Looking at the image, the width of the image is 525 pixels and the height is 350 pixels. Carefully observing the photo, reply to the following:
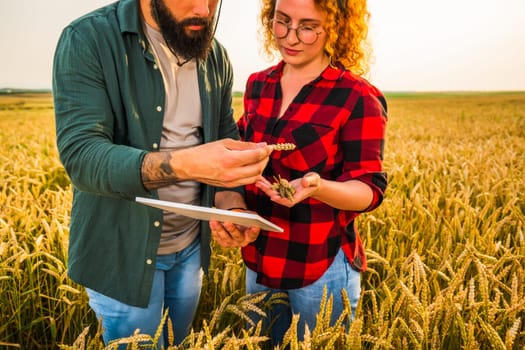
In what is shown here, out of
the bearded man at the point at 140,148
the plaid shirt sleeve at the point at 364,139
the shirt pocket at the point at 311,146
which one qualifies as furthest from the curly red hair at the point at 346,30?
the bearded man at the point at 140,148

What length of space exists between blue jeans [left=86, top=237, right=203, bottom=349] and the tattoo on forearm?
0.67m

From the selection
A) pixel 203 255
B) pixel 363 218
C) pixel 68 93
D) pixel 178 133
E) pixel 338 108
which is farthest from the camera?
pixel 363 218

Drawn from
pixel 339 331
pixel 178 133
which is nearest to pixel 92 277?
pixel 178 133

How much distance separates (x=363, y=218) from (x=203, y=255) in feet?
5.10

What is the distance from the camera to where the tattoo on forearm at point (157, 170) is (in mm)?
1362

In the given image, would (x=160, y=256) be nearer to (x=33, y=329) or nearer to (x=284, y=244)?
(x=284, y=244)

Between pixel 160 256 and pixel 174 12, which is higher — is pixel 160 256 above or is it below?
below

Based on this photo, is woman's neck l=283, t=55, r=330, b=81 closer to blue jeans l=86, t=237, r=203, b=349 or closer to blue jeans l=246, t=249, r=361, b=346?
blue jeans l=246, t=249, r=361, b=346

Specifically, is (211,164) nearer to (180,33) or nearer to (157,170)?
(157,170)

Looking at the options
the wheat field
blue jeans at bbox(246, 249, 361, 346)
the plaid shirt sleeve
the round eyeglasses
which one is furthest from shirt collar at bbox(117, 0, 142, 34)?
blue jeans at bbox(246, 249, 361, 346)

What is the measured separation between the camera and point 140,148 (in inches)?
67.0

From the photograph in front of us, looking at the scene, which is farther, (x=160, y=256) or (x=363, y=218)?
(x=363, y=218)

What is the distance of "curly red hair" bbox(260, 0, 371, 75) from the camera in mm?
1803

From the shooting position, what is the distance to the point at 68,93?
1.51 m
